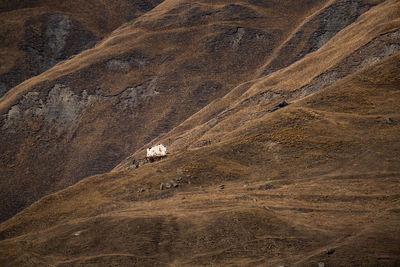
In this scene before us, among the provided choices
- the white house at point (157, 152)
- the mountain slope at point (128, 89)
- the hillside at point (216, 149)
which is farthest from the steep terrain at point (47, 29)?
the white house at point (157, 152)

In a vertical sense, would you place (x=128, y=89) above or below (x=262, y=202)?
above

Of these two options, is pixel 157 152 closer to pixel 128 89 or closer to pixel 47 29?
pixel 128 89

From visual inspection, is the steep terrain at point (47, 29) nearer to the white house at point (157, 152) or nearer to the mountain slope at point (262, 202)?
the white house at point (157, 152)

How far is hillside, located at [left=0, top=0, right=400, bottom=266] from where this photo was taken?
27391 mm

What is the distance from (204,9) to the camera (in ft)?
325

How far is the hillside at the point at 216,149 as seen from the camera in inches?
1078

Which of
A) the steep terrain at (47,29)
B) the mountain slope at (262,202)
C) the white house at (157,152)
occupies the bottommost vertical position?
the mountain slope at (262,202)

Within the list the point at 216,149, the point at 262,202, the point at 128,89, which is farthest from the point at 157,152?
the point at 128,89

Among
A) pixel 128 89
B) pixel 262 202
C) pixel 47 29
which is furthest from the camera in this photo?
pixel 47 29

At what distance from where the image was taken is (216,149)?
4150 cm

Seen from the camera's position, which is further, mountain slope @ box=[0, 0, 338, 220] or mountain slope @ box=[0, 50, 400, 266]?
mountain slope @ box=[0, 0, 338, 220]

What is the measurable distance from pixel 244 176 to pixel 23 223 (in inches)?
771

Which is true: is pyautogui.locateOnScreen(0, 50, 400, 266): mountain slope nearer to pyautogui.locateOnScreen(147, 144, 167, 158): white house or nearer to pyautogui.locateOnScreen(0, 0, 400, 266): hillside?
pyautogui.locateOnScreen(0, 0, 400, 266): hillside

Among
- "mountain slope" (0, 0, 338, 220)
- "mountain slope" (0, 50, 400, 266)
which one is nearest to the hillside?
"mountain slope" (0, 50, 400, 266)
